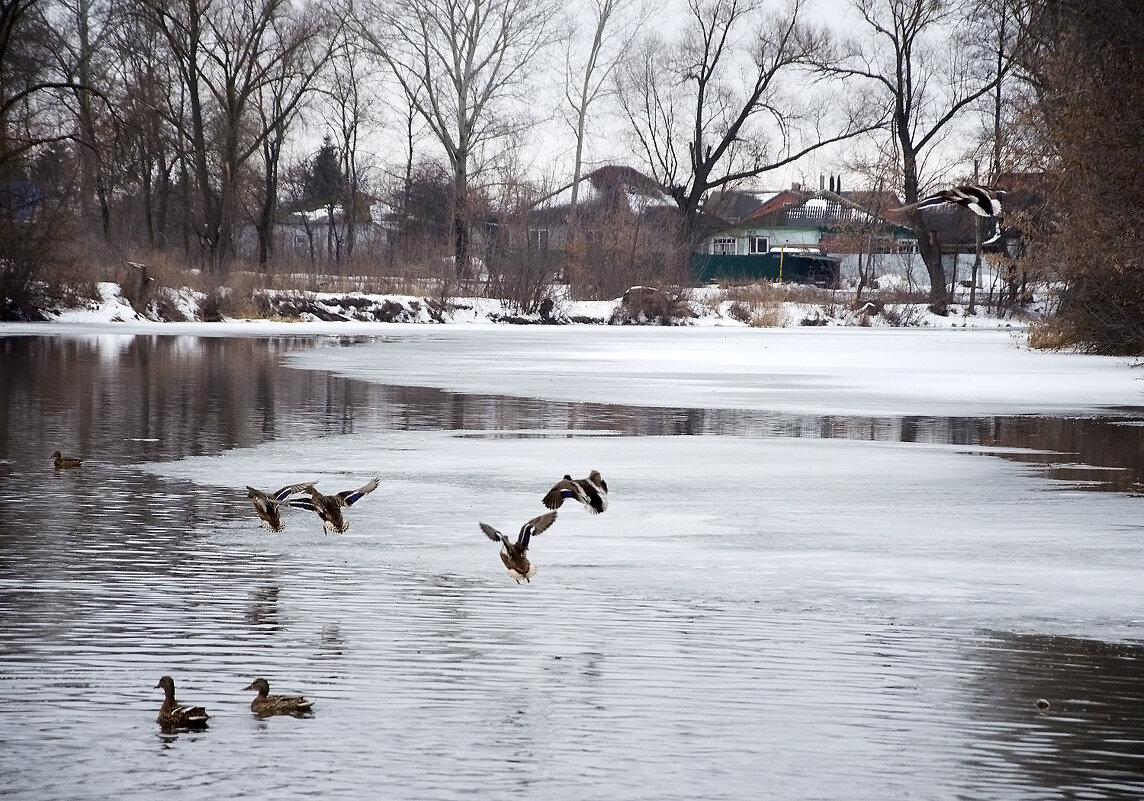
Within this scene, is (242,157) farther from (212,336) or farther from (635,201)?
(212,336)

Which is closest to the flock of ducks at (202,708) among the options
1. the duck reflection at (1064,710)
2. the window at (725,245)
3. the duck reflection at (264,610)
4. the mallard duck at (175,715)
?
the mallard duck at (175,715)

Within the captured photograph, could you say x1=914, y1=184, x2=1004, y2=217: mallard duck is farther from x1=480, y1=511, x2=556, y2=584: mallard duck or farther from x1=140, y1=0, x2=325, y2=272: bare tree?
x1=140, y1=0, x2=325, y2=272: bare tree

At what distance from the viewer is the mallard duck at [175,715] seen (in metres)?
3.92

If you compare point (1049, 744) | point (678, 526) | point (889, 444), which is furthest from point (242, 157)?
point (1049, 744)

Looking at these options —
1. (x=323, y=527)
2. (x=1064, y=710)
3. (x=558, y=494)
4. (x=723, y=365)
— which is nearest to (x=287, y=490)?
(x=323, y=527)

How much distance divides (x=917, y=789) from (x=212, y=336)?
95.7ft

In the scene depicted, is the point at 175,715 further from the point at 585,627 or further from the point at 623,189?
the point at 623,189

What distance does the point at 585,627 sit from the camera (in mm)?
5172

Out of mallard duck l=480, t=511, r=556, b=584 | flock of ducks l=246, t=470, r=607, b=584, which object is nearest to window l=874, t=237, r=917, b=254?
flock of ducks l=246, t=470, r=607, b=584

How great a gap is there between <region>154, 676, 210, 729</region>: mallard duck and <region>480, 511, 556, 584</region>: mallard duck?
47.1 inches

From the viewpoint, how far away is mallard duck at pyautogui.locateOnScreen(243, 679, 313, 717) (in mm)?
4043

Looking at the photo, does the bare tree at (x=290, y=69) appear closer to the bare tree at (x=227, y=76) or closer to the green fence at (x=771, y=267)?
the bare tree at (x=227, y=76)

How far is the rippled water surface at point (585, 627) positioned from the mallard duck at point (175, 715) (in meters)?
0.04

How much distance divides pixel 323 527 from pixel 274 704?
3.28 metres
